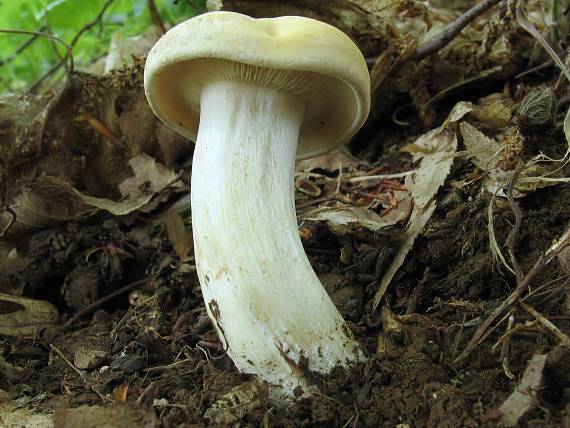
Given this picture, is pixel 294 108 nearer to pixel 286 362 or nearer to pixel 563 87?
pixel 286 362

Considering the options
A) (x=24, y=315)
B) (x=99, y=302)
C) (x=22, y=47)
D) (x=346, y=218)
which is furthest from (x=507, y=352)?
(x=22, y=47)

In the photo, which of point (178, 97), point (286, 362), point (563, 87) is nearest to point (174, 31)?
point (178, 97)

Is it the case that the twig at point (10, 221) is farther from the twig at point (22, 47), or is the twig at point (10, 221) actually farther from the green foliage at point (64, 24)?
the twig at point (22, 47)

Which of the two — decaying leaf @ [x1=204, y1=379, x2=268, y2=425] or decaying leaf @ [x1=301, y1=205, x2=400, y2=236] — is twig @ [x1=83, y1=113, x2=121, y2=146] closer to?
decaying leaf @ [x1=301, y1=205, x2=400, y2=236]

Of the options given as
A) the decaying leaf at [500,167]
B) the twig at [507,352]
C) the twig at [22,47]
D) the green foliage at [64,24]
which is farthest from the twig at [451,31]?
the twig at [22,47]

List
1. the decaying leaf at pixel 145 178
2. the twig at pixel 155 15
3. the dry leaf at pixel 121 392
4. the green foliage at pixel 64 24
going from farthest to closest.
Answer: the green foliage at pixel 64 24, the twig at pixel 155 15, the decaying leaf at pixel 145 178, the dry leaf at pixel 121 392

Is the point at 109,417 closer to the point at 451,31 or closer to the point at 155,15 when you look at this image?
the point at 451,31
